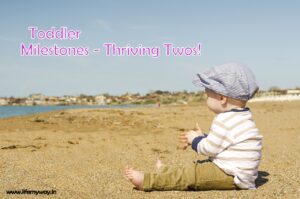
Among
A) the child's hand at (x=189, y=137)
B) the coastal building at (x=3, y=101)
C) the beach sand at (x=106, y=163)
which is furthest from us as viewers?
the coastal building at (x=3, y=101)

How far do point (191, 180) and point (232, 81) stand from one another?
2.76 ft

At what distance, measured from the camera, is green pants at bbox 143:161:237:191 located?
3328 mm

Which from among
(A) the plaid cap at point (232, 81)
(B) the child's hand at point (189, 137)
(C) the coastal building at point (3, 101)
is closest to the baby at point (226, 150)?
(A) the plaid cap at point (232, 81)

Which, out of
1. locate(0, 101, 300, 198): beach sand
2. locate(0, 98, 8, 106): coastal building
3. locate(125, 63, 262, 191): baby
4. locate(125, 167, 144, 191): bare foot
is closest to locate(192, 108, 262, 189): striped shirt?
locate(125, 63, 262, 191): baby

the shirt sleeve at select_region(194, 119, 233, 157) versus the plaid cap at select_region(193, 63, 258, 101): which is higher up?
the plaid cap at select_region(193, 63, 258, 101)

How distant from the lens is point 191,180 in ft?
11.0

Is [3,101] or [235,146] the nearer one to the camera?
[235,146]

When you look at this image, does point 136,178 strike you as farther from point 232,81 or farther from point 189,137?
point 232,81

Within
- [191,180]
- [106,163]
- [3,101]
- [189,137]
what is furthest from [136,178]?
[3,101]

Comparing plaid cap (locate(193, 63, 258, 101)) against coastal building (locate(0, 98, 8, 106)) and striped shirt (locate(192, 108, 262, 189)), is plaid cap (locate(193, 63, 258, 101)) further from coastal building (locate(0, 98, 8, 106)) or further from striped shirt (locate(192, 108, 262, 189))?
coastal building (locate(0, 98, 8, 106))

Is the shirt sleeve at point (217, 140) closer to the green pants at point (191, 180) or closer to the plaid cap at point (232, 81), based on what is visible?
the green pants at point (191, 180)

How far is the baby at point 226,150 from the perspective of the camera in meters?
3.30

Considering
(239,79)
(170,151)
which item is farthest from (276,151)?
(239,79)

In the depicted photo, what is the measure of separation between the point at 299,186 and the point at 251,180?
0.40 metres
